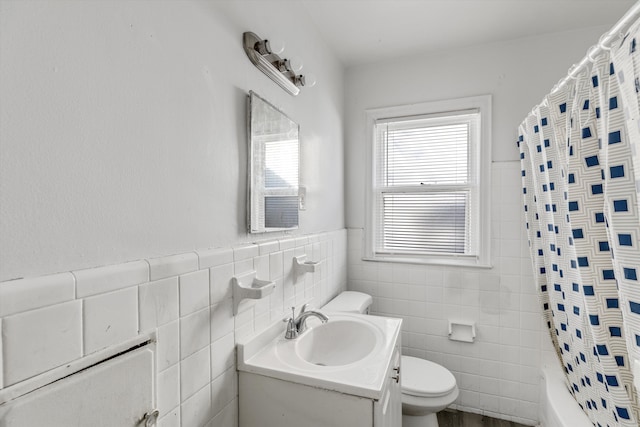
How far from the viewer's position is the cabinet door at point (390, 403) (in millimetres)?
948

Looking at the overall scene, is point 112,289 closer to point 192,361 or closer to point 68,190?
point 68,190

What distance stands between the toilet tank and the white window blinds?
1.38 feet

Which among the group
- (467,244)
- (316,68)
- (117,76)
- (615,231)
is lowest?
(467,244)

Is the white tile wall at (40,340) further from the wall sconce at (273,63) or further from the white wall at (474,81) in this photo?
the white wall at (474,81)

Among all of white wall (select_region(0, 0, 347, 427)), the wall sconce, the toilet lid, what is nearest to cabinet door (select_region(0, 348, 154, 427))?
white wall (select_region(0, 0, 347, 427))

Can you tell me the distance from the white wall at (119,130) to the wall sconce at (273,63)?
0.12ft

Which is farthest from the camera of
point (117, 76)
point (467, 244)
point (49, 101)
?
point (467, 244)

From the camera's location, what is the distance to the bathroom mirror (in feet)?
→ 3.96

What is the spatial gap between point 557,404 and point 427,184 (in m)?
1.43

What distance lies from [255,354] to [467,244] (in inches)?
65.6

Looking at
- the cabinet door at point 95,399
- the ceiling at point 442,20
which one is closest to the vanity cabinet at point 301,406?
the cabinet door at point 95,399

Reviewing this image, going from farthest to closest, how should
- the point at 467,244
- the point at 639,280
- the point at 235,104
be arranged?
the point at 467,244 < the point at 235,104 < the point at 639,280

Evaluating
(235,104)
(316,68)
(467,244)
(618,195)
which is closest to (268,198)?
(235,104)

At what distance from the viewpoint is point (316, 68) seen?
6.29 feet
